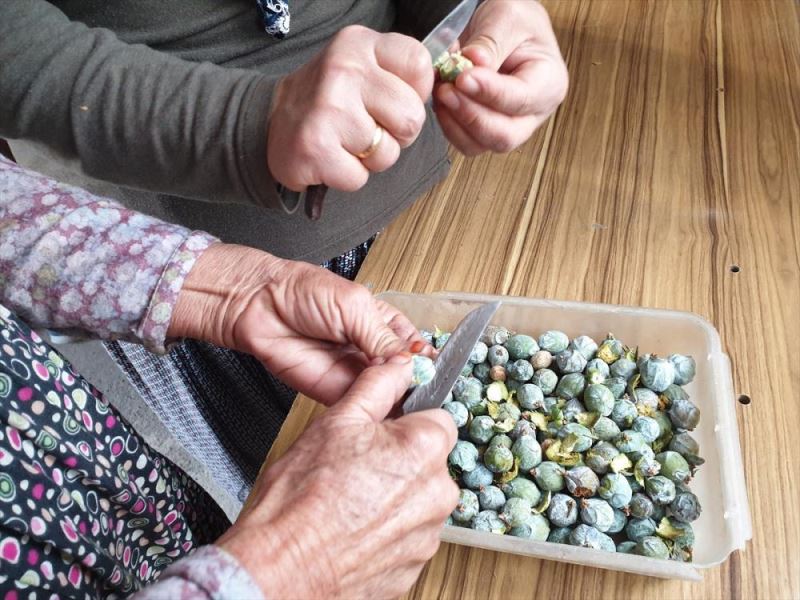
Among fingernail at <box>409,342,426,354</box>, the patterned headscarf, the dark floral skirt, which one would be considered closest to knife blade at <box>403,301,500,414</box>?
fingernail at <box>409,342,426,354</box>

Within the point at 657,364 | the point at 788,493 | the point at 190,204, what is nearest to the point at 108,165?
the point at 190,204

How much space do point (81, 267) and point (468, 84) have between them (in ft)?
1.32

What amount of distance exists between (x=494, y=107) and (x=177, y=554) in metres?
0.60

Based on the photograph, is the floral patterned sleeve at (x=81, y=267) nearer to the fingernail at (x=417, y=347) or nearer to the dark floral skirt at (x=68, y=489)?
the dark floral skirt at (x=68, y=489)

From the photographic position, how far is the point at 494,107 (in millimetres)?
650

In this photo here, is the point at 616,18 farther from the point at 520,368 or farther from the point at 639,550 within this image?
the point at 639,550

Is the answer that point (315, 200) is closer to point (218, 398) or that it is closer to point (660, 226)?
point (218, 398)

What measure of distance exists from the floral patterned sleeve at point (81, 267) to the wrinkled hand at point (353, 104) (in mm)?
163

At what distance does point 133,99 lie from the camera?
0.64 m

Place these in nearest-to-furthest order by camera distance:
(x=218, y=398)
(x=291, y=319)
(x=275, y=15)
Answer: (x=291, y=319)
(x=275, y=15)
(x=218, y=398)

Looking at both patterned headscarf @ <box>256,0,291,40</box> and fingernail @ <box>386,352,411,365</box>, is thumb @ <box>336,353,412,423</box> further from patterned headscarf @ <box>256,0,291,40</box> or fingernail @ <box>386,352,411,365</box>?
patterned headscarf @ <box>256,0,291,40</box>

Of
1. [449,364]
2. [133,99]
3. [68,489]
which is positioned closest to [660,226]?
[449,364]

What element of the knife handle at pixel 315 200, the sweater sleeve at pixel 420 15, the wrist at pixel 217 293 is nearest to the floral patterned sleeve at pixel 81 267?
the wrist at pixel 217 293

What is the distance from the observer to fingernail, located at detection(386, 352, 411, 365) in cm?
57
